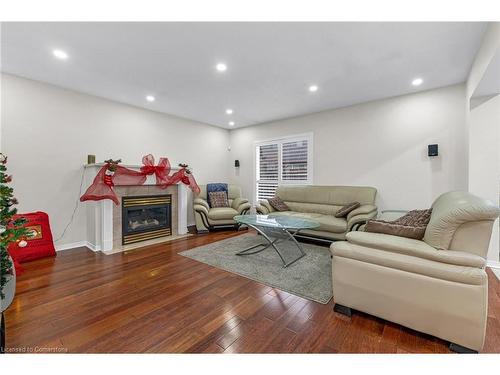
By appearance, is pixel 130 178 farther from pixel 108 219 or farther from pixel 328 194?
pixel 328 194

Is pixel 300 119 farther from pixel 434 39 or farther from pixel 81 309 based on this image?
pixel 81 309

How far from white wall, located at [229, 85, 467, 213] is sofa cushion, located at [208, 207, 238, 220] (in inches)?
81.6

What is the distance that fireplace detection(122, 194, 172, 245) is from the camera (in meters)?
3.99

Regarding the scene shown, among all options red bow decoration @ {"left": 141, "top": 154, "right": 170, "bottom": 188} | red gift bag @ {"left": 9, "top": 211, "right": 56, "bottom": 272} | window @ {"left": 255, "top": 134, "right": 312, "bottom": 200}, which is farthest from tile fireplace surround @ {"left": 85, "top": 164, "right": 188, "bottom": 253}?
window @ {"left": 255, "top": 134, "right": 312, "bottom": 200}

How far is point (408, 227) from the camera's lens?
6.27 feet

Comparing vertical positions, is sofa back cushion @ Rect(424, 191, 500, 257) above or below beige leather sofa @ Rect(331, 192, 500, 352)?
above

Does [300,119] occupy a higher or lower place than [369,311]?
higher

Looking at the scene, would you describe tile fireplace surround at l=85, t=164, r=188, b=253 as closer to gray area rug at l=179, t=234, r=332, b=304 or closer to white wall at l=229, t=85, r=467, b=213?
gray area rug at l=179, t=234, r=332, b=304

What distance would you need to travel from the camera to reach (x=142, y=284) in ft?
8.02

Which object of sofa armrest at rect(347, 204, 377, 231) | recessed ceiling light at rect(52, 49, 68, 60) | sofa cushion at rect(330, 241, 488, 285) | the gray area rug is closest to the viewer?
sofa cushion at rect(330, 241, 488, 285)

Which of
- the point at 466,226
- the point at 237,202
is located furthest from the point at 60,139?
the point at 466,226

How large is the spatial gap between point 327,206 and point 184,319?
3.57 m
